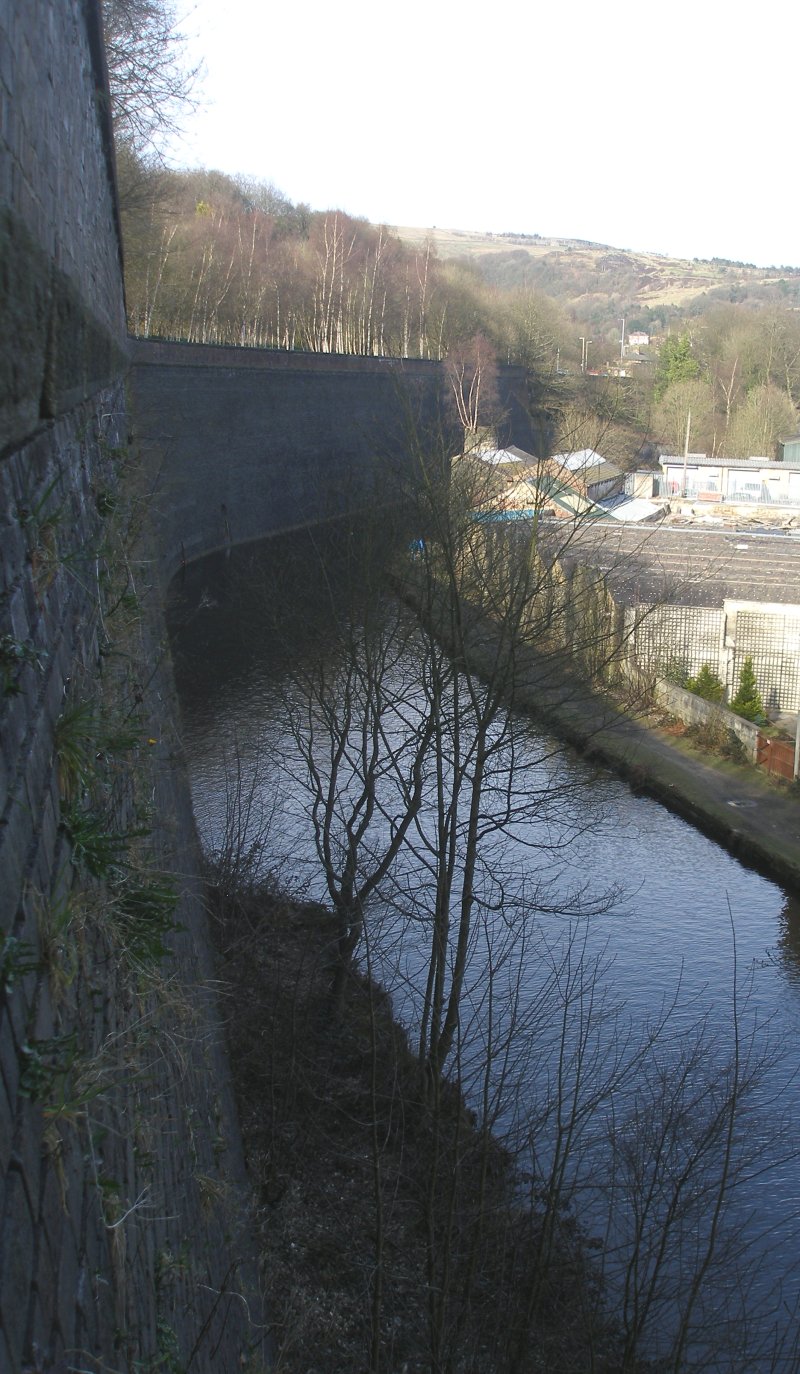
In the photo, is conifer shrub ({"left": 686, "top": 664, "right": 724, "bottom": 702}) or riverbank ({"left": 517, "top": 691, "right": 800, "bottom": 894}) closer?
riverbank ({"left": 517, "top": 691, "right": 800, "bottom": 894})

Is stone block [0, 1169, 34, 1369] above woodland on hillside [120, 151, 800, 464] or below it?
below

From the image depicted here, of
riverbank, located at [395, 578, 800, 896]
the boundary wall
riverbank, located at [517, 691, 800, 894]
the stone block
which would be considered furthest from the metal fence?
the stone block

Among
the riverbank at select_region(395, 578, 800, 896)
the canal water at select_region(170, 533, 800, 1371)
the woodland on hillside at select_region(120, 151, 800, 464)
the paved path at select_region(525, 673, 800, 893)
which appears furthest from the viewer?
the woodland on hillside at select_region(120, 151, 800, 464)

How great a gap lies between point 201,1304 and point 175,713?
639cm

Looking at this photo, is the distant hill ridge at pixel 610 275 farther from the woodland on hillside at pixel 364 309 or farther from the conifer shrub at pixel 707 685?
the conifer shrub at pixel 707 685

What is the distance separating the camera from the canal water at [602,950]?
6.67m

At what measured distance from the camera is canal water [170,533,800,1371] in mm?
6668

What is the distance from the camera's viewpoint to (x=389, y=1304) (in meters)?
6.07

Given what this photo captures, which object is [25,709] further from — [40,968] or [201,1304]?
[201,1304]

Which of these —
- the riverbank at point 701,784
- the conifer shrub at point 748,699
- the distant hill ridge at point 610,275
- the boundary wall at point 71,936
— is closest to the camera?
the boundary wall at point 71,936

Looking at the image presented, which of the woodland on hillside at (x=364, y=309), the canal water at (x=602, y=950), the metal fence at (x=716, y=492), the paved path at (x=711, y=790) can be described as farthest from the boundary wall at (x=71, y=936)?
the metal fence at (x=716, y=492)

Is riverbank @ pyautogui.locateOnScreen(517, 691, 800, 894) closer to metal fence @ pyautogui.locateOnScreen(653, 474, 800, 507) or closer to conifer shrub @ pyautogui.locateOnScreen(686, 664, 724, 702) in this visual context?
conifer shrub @ pyautogui.locateOnScreen(686, 664, 724, 702)

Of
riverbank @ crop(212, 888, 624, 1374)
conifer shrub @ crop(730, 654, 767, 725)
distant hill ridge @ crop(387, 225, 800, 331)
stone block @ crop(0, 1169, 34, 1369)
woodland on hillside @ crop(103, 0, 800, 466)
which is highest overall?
distant hill ridge @ crop(387, 225, 800, 331)

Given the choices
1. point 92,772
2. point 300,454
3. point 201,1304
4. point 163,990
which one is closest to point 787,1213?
point 201,1304
